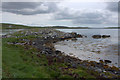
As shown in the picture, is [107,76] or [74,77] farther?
[107,76]

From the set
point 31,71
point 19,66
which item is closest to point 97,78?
point 31,71

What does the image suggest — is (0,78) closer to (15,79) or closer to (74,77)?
(15,79)

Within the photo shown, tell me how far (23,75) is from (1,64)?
489 centimetres

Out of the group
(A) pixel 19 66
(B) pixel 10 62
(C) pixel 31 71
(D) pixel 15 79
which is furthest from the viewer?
(B) pixel 10 62

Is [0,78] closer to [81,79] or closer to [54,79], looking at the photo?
[54,79]

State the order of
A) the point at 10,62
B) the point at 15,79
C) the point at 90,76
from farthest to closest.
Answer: the point at 10,62 < the point at 90,76 < the point at 15,79

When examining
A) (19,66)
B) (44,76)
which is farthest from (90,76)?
(19,66)

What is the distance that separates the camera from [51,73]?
12.8 metres

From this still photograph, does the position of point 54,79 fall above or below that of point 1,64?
below

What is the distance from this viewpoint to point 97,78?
1216cm

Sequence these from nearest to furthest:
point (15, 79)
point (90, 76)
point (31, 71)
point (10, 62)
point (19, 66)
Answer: point (15, 79)
point (90, 76)
point (31, 71)
point (19, 66)
point (10, 62)

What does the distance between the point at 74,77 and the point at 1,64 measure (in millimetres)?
10518

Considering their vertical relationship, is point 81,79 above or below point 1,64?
below

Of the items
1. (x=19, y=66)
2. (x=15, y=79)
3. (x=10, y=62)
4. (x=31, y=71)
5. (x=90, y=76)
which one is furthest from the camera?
(x=10, y=62)
